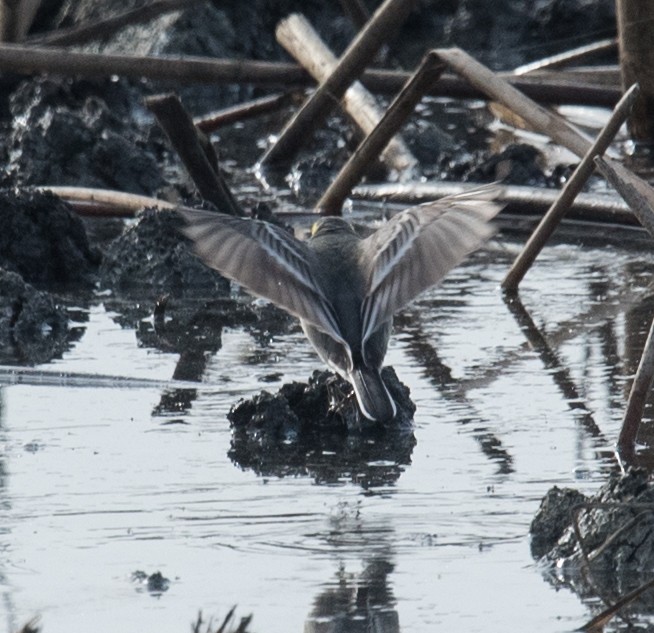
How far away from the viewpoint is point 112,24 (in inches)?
402

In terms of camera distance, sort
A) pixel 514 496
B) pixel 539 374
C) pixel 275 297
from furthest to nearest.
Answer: pixel 539 374 < pixel 275 297 < pixel 514 496

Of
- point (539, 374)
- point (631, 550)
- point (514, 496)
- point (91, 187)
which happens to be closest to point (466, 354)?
point (539, 374)

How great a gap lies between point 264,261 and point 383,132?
115 inches

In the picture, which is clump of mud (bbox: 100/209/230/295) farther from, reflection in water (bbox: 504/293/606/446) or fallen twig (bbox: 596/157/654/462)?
fallen twig (bbox: 596/157/654/462)

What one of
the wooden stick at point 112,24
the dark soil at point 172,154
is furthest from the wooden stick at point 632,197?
the wooden stick at point 112,24

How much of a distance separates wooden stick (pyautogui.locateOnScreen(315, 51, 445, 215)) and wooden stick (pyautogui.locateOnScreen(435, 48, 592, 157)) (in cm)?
26

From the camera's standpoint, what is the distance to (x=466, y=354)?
233 inches

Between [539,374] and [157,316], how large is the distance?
5.59ft

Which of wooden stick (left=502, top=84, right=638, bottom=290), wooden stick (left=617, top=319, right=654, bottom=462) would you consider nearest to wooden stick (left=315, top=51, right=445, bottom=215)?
wooden stick (left=502, top=84, right=638, bottom=290)

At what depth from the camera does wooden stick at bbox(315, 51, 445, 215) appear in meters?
7.60

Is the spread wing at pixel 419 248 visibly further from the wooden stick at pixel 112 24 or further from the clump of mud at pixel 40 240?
the wooden stick at pixel 112 24

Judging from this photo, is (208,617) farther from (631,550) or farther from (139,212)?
(139,212)

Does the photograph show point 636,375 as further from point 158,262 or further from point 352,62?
point 352,62

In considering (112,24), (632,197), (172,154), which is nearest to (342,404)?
(632,197)
